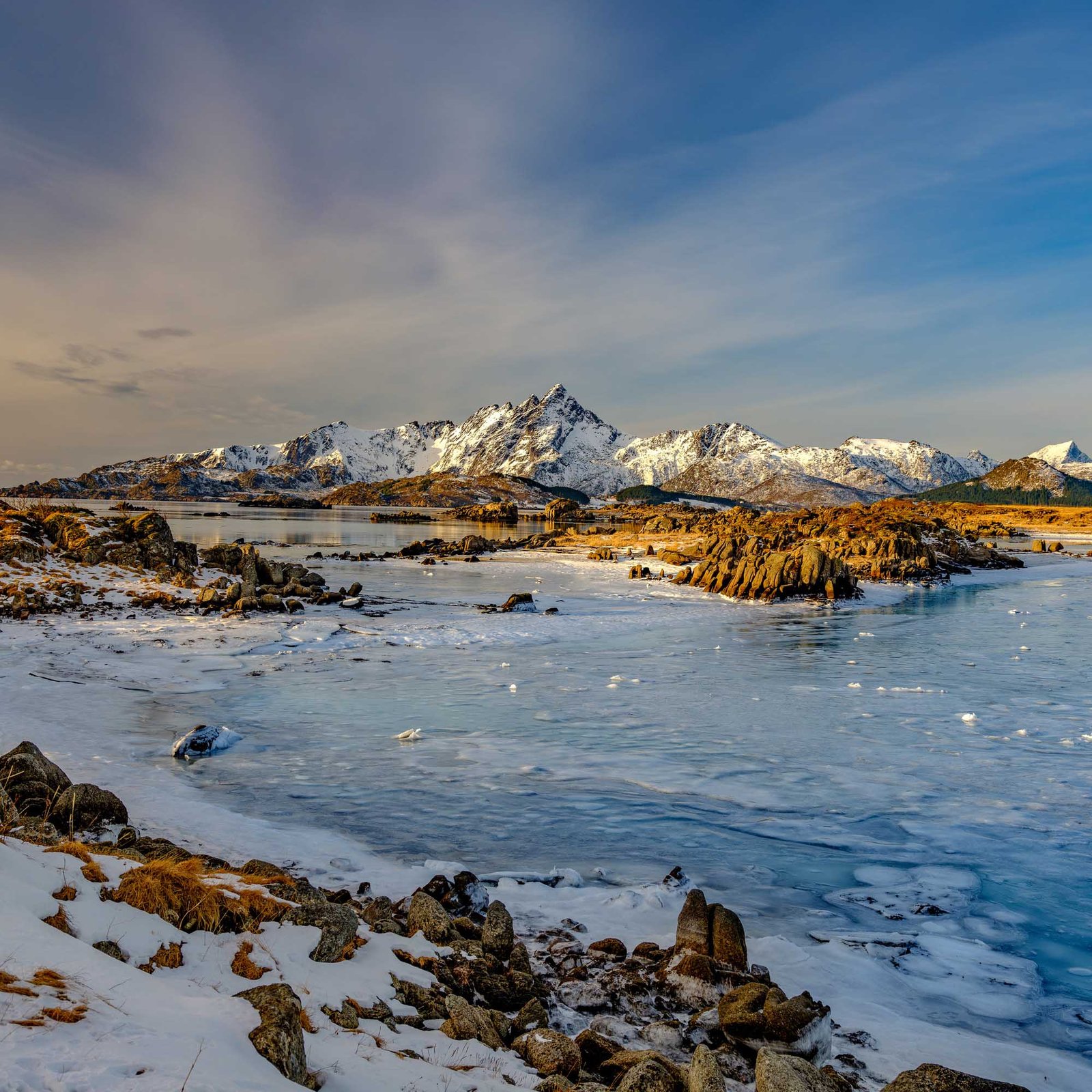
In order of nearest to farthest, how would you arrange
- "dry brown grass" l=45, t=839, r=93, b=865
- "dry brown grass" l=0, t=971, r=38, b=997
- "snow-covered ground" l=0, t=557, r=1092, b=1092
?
"dry brown grass" l=0, t=971, r=38, b=997 < "snow-covered ground" l=0, t=557, r=1092, b=1092 < "dry brown grass" l=45, t=839, r=93, b=865

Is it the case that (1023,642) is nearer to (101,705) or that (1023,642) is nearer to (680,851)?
(680,851)

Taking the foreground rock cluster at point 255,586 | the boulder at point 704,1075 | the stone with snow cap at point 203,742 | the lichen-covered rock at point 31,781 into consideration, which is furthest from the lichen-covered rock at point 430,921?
the foreground rock cluster at point 255,586

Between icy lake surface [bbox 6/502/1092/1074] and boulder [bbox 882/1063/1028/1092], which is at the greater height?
boulder [bbox 882/1063/1028/1092]

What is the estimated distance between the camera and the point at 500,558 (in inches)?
2933

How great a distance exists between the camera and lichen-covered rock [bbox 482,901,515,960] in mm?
7430

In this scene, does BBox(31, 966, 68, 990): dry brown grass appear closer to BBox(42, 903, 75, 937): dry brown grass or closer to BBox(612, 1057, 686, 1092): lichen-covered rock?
BBox(42, 903, 75, 937): dry brown grass

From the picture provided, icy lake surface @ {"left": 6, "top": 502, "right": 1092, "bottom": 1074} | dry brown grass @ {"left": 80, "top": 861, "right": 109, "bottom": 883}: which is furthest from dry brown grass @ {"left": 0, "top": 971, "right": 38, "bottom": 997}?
icy lake surface @ {"left": 6, "top": 502, "right": 1092, "bottom": 1074}

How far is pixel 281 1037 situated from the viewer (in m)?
4.48

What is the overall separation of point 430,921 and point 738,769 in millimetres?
8625

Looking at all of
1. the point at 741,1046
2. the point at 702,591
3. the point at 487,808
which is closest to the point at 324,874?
the point at 487,808

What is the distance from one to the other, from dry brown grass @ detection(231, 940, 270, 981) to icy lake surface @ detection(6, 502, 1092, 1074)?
438cm

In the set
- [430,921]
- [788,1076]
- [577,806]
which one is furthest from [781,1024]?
[577,806]

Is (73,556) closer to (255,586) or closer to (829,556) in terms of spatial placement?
(255,586)

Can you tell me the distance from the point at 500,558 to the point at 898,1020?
68.2 metres
